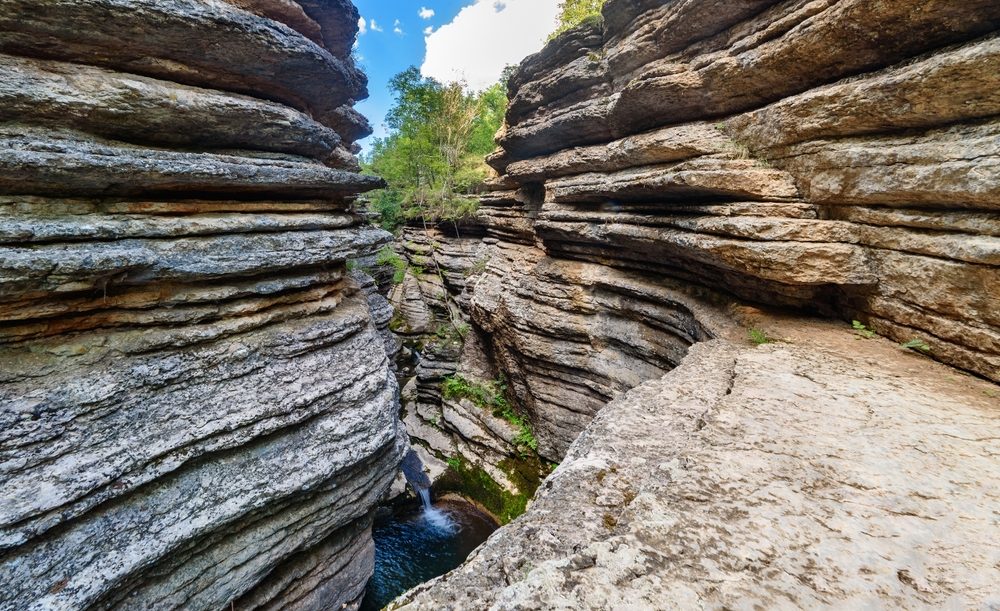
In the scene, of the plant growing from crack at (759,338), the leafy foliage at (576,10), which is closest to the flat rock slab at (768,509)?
the plant growing from crack at (759,338)

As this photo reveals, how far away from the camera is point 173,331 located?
530 cm

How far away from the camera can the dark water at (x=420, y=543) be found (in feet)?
32.0

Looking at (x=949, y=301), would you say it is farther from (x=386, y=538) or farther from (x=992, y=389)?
(x=386, y=538)

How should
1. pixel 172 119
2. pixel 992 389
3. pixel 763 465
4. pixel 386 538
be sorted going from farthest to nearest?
pixel 386 538 → pixel 172 119 → pixel 992 389 → pixel 763 465

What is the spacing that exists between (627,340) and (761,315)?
2998 mm

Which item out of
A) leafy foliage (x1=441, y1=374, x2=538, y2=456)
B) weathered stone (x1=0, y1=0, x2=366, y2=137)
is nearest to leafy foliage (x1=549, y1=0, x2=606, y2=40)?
weathered stone (x1=0, y1=0, x2=366, y2=137)

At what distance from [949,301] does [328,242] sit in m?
8.93

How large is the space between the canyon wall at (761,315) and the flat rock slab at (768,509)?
0.06ft

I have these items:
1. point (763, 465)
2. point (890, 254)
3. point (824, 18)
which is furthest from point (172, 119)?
point (890, 254)

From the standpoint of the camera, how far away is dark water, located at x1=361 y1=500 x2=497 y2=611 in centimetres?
974

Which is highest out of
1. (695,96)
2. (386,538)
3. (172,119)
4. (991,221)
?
(695,96)

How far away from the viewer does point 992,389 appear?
13.3 feet

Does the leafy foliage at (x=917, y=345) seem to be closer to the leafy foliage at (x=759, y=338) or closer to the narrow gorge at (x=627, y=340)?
the narrow gorge at (x=627, y=340)

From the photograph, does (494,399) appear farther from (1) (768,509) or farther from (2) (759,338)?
(1) (768,509)
